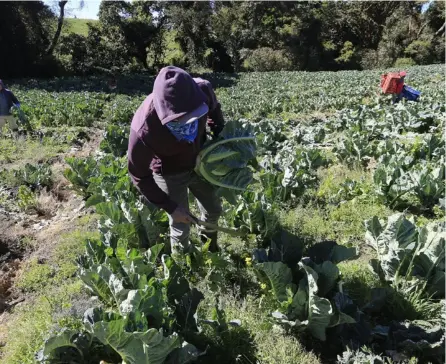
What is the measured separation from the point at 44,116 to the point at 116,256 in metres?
10.1

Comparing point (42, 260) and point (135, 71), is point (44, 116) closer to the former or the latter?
point (42, 260)

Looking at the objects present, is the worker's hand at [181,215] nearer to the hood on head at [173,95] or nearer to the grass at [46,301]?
the hood on head at [173,95]

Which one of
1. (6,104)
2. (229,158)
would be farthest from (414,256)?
(6,104)

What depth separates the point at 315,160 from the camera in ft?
20.2

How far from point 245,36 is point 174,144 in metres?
41.6

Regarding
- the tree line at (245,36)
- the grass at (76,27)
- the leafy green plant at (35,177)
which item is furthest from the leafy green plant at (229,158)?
the grass at (76,27)

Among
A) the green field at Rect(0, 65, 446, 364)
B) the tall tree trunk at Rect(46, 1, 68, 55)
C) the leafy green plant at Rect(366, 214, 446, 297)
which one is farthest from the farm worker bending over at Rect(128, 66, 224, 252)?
the tall tree trunk at Rect(46, 1, 68, 55)

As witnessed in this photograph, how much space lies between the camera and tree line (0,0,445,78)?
119 feet

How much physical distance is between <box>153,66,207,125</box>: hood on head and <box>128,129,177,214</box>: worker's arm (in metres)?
0.53

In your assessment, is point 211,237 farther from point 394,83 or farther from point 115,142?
point 394,83

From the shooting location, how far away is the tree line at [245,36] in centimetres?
3616

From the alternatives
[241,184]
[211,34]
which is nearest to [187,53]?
[211,34]

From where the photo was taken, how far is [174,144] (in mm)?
2914

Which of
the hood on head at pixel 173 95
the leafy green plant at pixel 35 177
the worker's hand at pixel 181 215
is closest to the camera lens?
the hood on head at pixel 173 95
